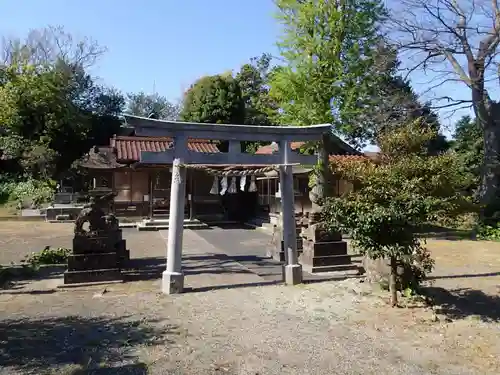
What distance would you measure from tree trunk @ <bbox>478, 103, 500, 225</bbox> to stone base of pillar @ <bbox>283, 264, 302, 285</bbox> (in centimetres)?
1329

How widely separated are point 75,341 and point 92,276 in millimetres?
3396

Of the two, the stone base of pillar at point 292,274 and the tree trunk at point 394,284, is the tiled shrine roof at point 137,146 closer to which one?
the stone base of pillar at point 292,274

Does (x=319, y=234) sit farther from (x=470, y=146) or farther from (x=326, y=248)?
(x=470, y=146)

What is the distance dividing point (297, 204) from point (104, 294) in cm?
1410

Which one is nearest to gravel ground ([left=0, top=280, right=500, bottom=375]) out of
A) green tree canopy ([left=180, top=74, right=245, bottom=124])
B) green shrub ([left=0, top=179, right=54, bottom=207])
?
green shrub ([left=0, top=179, right=54, bottom=207])

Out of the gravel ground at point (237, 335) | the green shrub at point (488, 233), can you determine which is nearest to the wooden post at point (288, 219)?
the gravel ground at point (237, 335)

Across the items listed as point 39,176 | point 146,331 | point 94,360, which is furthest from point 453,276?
point 39,176

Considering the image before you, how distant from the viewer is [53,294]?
793cm

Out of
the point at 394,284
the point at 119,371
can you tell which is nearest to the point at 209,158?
the point at 394,284

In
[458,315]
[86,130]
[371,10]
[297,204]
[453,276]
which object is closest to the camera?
[458,315]

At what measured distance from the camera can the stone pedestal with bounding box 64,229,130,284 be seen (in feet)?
28.2

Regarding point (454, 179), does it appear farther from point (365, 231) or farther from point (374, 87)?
point (374, 87)

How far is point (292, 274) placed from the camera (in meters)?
8.58

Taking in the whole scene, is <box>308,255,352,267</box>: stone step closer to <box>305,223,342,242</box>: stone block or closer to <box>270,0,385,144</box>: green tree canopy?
<box>305,223,342,242</box>: stone block
